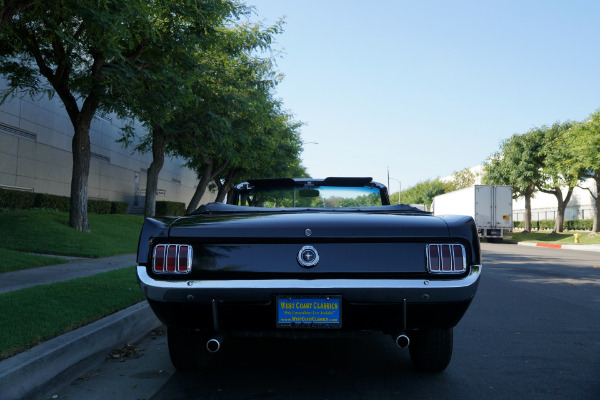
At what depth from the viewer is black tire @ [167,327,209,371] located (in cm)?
382

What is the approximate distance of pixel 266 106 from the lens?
888 inches

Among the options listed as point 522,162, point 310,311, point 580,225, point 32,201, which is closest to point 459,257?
point 310,311

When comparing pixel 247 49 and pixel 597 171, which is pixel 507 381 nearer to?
pixel 247 49

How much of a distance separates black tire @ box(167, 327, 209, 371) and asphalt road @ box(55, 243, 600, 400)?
9cm

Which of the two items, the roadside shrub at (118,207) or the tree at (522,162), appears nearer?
the roadside shrub at (118,207)

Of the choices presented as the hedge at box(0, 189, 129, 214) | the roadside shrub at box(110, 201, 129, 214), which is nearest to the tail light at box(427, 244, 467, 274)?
the hedge at box(0, 189, 129, 214)

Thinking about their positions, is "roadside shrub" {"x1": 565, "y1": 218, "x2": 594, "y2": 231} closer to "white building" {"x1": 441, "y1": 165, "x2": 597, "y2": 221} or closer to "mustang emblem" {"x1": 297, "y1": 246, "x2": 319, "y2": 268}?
"white building" {"x1": 441, "y1": 165, "x2": 597, "y2": 221}

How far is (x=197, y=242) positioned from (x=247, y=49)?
17839mm

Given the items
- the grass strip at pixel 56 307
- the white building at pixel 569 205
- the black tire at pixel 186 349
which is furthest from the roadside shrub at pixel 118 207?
the white building at pixel 569 205

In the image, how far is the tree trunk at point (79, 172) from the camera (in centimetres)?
1638

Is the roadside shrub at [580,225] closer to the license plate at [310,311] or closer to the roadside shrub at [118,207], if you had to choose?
the roadside shrub at [118,207]

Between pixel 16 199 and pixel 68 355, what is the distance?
19.0 metres

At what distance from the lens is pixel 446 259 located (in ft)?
10.8

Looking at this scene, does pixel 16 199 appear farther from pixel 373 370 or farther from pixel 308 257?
pixel 308 257
